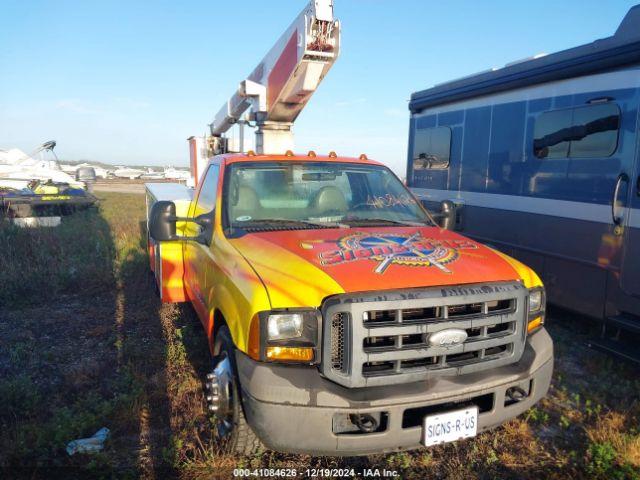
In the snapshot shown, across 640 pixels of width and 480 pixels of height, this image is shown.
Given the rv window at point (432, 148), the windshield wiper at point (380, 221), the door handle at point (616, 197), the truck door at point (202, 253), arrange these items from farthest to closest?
the rv window at point (432, 148)
the door handle at point (616, 197)
the windshield wiper at point (380, 221)
the truck door at point (202, 253)

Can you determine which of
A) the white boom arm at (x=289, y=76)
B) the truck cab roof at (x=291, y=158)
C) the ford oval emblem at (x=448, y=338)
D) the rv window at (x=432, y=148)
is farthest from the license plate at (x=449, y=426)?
the rv window at (x=432, y=148)

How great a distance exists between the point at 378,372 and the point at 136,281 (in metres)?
5.56

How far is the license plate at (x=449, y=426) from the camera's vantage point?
2465 millimetres

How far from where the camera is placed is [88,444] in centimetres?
310

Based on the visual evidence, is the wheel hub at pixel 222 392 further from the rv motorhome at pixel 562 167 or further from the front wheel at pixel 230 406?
the rv motorhome at pixel 562 167

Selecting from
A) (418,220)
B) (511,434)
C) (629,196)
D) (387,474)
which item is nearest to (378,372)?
(387,474)

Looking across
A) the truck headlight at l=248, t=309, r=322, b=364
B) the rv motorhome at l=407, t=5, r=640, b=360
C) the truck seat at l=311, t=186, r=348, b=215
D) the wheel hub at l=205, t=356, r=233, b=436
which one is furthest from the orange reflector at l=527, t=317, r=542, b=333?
the wheel hub at l=205, t=356, r=233, b=436

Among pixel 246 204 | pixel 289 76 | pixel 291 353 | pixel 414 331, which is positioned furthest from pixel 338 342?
pixel 289 76

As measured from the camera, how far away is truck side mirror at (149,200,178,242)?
345 centimetres

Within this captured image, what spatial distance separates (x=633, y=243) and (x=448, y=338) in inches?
116

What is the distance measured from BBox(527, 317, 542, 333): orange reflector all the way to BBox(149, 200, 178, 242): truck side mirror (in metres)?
2.59

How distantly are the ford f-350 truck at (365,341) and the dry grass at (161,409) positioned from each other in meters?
0.48

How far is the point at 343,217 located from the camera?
12.5 feet

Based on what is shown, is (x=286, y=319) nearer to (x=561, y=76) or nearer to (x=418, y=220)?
(x=418, y=220)
